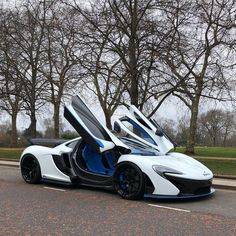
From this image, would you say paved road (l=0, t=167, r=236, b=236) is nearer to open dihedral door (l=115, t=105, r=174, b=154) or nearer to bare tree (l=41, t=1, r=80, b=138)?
open dihedral door (l=115, t=105, r=174, b=154)

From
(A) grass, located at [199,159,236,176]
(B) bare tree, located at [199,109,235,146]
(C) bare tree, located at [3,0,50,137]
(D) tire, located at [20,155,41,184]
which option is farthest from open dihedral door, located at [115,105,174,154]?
(B) bare tree, located at [199,109,235,146]

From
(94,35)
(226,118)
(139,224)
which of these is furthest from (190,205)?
(226,118)

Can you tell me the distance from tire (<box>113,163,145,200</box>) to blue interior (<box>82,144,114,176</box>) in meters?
0.56

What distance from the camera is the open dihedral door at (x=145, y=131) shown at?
942 cm

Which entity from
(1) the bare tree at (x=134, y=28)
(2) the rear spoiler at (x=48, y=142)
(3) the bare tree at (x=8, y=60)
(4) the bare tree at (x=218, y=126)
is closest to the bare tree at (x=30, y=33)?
(3) the bare tree at (x=8, y=60)

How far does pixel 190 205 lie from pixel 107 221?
2.00 metres

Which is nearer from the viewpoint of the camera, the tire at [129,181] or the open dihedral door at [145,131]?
the tire at [129,181]

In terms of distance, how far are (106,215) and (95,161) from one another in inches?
107

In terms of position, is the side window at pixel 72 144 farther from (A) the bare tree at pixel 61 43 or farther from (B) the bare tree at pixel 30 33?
(B) the bare tree at pixel 30 33

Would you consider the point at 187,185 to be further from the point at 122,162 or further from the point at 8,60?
the point at 8,60

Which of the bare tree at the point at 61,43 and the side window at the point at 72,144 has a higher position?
the bare tree at the point at 61,43

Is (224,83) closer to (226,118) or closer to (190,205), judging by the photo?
(190,205)

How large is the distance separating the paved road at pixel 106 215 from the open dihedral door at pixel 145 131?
1.39 m

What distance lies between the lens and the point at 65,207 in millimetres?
7973
